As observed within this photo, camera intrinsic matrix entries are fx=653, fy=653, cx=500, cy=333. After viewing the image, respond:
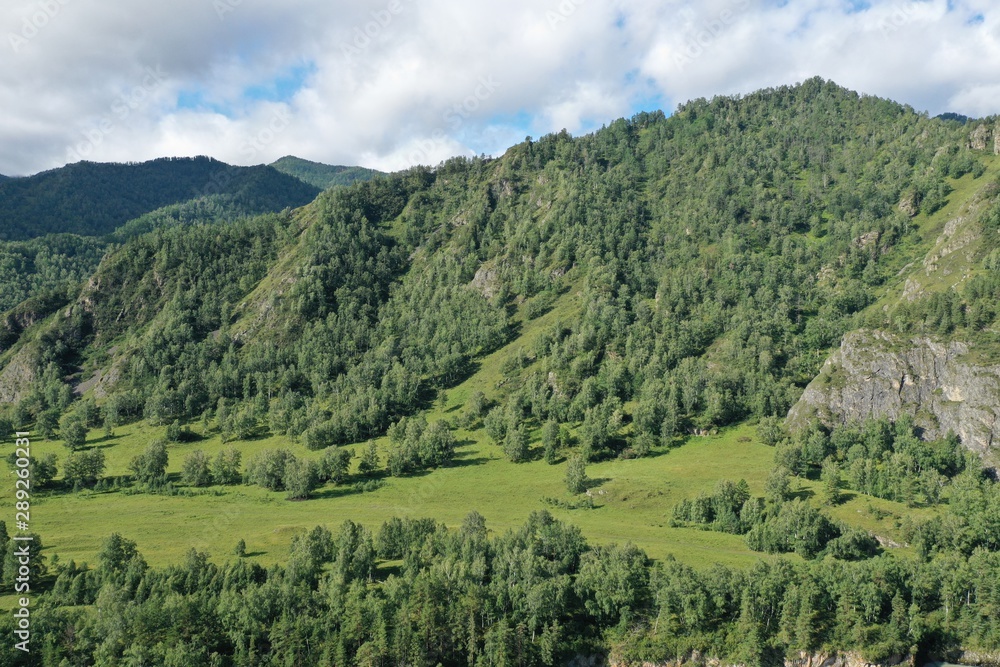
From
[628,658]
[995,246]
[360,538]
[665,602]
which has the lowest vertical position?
[628,658]

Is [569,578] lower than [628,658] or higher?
higher

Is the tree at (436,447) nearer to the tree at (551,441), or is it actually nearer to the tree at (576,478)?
the tree at (551,441)

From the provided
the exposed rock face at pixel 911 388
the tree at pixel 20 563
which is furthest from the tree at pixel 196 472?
the exposed rock face at pixel 911 388

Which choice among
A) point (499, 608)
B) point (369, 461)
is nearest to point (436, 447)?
point (369, 461)

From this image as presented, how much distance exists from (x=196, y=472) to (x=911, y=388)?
186255mm

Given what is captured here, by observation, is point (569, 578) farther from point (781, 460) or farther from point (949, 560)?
point (781, 460)

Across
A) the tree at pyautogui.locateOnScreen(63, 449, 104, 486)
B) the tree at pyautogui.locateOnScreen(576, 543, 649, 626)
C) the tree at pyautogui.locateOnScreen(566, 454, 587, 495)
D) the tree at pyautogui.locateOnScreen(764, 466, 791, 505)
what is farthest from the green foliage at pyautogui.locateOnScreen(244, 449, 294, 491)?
the tree at pyautogui.locateOnScreen(764, 466, 791, 505)

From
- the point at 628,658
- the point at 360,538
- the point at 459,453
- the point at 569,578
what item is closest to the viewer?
the point at 628,658

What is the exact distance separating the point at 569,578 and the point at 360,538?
35.9 metres

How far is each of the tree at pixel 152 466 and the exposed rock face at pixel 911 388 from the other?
16979 centimetres

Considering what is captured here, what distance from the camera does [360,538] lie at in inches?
4323

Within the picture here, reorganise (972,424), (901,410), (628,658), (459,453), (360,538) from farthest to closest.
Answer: (459,453), (901,410), (972,424), (360,538), (628,658)

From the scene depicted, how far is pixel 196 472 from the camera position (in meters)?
170

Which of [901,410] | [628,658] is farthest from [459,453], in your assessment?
[901,410]
